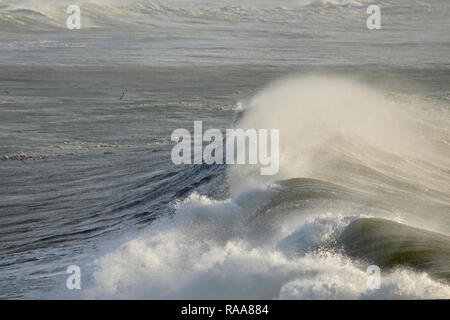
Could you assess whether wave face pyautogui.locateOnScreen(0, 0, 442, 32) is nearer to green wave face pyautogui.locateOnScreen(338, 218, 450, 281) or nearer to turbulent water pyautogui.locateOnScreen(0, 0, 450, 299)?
turbulent water pyautogui.locateOnScreen(0, 0, 450, 299)

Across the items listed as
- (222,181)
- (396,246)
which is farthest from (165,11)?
(396,246)

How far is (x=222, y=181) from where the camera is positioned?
11.8 metres

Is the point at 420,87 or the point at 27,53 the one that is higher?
the point at 27,53

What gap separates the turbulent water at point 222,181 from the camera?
7918 mm

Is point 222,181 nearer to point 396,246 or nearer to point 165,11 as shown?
point 396,246

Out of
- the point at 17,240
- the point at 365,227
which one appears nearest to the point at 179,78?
the point at 17,240

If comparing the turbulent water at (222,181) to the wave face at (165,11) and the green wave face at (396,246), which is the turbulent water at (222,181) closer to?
the green wave face at (396,246)

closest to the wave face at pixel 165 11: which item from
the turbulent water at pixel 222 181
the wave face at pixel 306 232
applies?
the turbulent water at pixel 222 181

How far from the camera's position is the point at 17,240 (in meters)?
10.8

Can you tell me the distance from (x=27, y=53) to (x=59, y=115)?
14.2 m

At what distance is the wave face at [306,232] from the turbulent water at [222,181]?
0.02 metres
